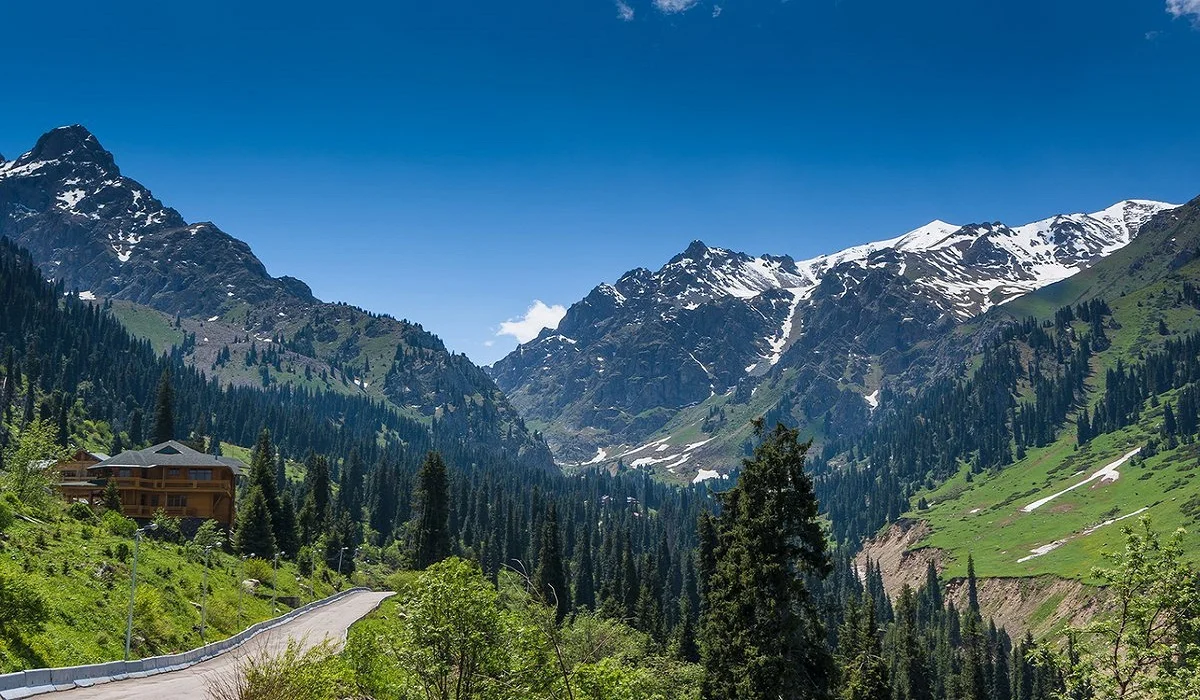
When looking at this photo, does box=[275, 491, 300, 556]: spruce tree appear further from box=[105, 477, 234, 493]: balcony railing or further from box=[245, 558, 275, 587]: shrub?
box=[245, 558, 275, 587]: shrub

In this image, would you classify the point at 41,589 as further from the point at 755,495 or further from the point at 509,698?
the point at 755,495

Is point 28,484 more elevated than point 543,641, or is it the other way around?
point 28,484

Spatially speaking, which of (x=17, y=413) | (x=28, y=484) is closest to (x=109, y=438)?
(x=17, y=413)

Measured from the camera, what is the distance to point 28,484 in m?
72.8

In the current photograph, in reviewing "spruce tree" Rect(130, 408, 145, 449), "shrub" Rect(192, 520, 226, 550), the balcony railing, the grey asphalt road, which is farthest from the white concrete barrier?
"spruce tree" Rect(130, 408, 145, 449)

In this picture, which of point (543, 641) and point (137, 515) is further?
point (137, 515)

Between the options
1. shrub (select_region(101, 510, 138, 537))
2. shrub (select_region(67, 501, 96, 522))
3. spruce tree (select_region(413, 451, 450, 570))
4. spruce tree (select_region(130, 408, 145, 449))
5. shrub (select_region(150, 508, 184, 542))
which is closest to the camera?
shrub (select_region(101, 510, 138, 537))

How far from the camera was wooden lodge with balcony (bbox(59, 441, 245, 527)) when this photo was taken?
321ft

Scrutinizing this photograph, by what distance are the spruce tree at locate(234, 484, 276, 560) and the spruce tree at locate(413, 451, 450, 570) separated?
63.8 ft

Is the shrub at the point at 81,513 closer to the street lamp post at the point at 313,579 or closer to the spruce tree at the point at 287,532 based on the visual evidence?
the street lamp post at the point at 313,579

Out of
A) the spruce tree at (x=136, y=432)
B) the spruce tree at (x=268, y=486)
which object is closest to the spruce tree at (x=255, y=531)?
the spruce tree at (x=268, y=486)

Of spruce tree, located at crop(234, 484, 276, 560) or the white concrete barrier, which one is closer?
the white concrete barrier

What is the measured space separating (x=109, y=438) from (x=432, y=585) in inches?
7925

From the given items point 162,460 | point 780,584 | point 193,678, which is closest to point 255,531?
point 162,460
